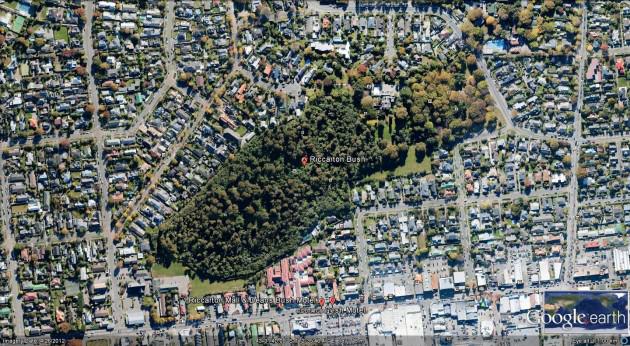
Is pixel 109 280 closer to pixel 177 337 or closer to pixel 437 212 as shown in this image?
pixel 177 337

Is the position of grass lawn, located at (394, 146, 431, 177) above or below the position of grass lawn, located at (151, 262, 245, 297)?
above

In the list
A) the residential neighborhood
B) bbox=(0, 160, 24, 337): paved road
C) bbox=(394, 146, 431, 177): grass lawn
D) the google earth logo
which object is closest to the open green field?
bbox=(394, 146, 431, 177): grass lawn

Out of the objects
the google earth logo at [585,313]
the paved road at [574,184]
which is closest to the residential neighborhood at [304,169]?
the paved road at [574,184]

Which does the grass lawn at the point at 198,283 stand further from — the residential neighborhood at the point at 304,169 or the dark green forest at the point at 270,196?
the dark green forest at the point at 270,196

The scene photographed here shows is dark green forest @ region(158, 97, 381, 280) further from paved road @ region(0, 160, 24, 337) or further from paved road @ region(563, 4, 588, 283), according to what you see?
paved road @ region(563, 4, 588, 283)

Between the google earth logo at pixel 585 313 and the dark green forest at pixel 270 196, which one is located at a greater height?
the dark green forest at pixel 270 196

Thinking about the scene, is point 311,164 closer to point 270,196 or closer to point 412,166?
point 270,196
